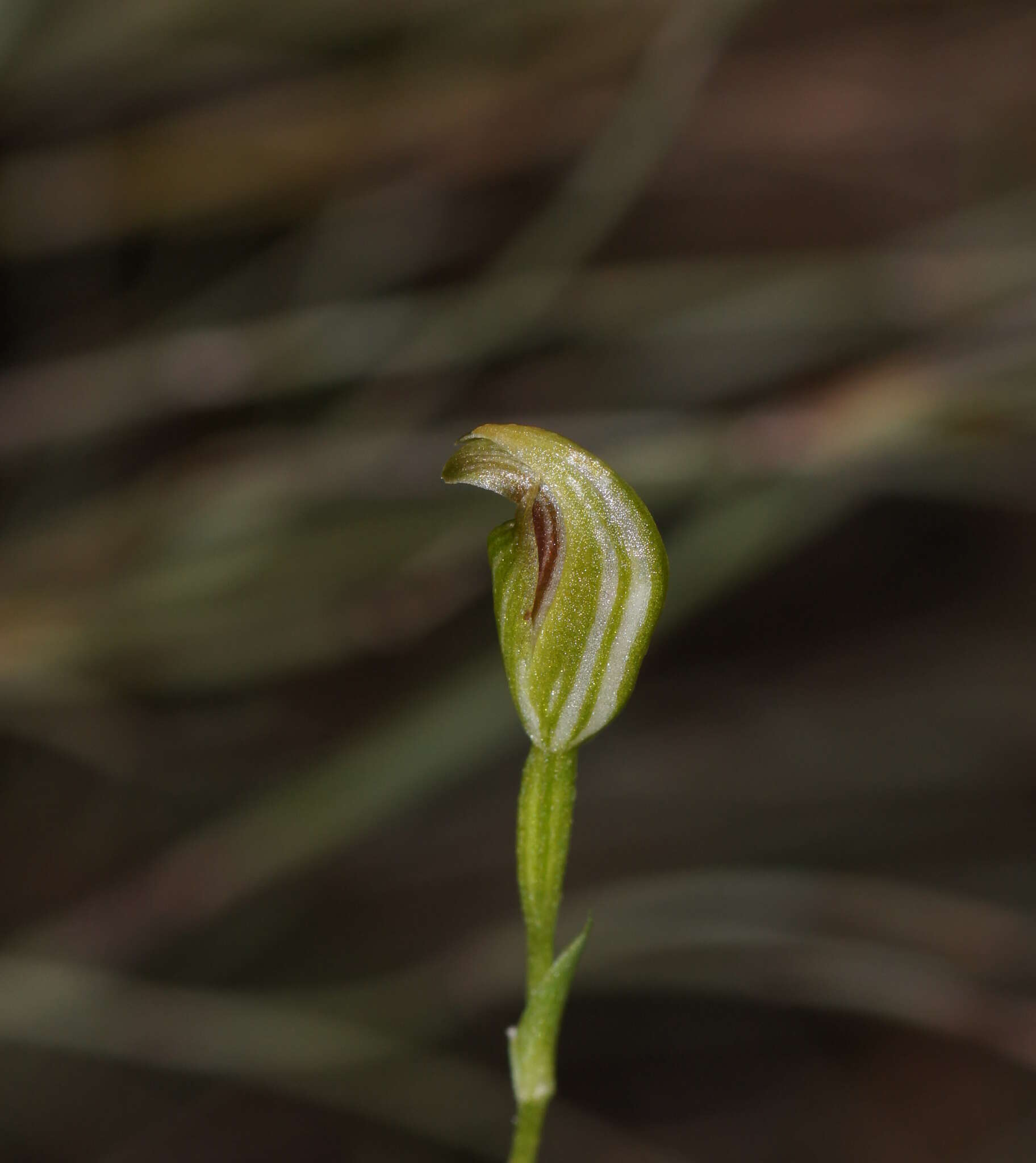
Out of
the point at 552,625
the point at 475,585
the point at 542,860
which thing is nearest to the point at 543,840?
the point at 542,860

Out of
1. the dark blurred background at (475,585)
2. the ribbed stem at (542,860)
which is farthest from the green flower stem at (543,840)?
the dark blurred background at (475,585)

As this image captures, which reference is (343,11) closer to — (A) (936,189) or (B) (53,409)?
(B) (53,409)

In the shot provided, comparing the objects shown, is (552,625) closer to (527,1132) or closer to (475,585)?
(527,1132)

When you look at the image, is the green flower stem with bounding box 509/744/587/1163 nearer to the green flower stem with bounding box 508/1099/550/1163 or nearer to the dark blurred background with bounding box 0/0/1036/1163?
the green flower stem with bounding box 508/1099/550/1163

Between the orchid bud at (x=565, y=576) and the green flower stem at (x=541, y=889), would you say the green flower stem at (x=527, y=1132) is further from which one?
the orchid bud at (x=565, y=576)

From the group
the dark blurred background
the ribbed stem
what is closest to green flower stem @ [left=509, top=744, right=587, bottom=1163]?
the ribbed stem
